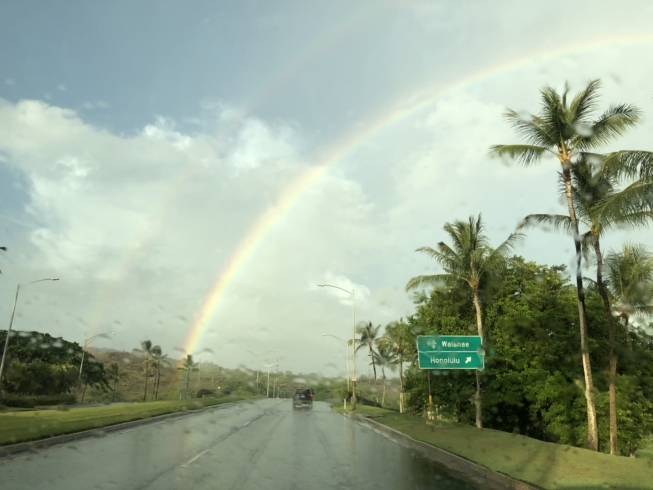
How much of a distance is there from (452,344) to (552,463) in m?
13.0

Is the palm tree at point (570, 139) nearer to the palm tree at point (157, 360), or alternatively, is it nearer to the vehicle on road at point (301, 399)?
the vehicle on road at point (301, 399)

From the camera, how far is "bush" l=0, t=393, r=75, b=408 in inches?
1843

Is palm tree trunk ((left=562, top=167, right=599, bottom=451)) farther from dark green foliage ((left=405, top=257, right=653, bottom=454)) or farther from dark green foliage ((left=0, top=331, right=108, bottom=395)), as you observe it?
dark green foliage ((left=0, top=331, right=108, bottom=395))

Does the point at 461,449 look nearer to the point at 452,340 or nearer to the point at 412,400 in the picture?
the point at 452,340

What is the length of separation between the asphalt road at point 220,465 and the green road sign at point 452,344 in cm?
771

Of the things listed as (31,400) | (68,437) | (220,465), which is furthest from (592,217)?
(31,400)

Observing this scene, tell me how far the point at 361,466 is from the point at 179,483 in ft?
16.0

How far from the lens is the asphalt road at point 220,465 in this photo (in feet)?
33.2

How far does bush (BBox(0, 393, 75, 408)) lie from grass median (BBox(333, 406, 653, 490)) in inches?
1642

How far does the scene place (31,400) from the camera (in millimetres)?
48344

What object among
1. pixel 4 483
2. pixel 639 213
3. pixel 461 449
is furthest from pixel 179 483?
pixel 639 213

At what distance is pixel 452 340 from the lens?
25844 mm

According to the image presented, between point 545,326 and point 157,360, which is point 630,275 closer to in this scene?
point 545,326

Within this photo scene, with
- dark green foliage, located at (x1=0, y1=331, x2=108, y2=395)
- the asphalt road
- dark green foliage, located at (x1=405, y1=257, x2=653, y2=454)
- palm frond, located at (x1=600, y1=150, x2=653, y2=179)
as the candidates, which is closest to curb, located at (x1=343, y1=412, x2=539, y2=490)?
the asphalt road
